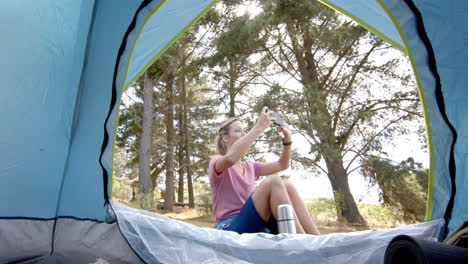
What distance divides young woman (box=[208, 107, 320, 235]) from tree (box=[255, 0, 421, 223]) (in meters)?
3.03

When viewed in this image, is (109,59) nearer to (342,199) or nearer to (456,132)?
(456,132)

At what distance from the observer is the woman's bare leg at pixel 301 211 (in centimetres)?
131

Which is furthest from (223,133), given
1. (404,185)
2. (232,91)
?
(232,91)

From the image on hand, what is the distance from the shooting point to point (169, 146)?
732cm

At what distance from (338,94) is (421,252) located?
15.6 ft

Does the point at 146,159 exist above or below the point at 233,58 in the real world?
below

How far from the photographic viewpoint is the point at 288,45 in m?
5.43

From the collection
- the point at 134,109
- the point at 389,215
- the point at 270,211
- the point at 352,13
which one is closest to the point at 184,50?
the point at 134,109

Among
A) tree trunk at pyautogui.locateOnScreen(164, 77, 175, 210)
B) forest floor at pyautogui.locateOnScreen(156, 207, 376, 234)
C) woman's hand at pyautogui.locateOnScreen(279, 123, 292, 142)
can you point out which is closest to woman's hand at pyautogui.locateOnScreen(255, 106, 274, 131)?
woman's hand at pyautogui.locateOnScreen(279, 123, 292, 142)

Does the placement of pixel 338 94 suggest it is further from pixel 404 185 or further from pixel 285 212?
pixel 285 212

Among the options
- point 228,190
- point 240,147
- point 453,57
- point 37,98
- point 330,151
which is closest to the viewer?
point 453,57

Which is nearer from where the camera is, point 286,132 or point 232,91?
point 286,132

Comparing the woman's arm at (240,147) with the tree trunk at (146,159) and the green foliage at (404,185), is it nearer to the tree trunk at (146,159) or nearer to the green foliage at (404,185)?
the green foliage at (404,185)

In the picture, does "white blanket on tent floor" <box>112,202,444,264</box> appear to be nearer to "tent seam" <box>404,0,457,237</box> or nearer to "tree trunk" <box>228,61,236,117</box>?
"tent seam" <box>404,0,457,237</box>
